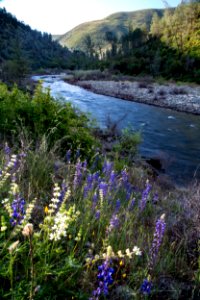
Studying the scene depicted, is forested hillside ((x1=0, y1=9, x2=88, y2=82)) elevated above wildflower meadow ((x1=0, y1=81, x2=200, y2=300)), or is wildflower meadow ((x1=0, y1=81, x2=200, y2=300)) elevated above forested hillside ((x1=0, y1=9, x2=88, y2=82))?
forested hillside ((x1=0, y1=9, x2=88, y2=82))

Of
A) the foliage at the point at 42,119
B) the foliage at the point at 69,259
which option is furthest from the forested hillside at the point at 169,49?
the foliage at the point at 69,259

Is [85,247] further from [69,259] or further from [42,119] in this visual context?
[42,119]

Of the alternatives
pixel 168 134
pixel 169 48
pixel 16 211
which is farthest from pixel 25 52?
pixel 16 211

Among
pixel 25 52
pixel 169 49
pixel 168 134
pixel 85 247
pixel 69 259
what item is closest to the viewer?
pixel 69 259

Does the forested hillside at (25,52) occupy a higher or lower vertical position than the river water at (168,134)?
higher

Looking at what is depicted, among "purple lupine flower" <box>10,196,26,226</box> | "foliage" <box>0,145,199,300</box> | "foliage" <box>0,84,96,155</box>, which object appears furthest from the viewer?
"foliage" <box>0,84,96,155</box>

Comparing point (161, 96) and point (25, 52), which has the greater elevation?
point (25, 52)

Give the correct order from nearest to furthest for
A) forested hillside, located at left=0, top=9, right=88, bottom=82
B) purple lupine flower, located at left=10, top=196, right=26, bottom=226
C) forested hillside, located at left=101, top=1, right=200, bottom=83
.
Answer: purple lupine flower, located at left=10, top=196, right=26, bottom=226, forested hillside, located at left=0, top=9, right=88, bottom=82, forested hillside, located at left=101, top=1, right=200, bottom=83

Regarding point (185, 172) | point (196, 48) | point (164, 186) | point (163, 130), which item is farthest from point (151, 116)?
point (196, 48)

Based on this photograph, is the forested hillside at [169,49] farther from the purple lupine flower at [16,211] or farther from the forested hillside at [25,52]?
the purple lupine flower at [16,211]

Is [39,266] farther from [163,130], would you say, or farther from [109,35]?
[109,35]

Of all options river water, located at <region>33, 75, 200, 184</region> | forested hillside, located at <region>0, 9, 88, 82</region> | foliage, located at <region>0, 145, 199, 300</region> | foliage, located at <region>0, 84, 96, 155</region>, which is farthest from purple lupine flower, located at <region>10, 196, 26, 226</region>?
forested hillside, located at <region>0, 9, 88, 82</region>

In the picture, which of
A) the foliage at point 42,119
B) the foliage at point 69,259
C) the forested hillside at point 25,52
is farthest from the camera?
the forested hillside at point 25,52

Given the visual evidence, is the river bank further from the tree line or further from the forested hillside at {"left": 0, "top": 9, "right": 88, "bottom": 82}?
the tree line
